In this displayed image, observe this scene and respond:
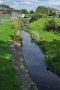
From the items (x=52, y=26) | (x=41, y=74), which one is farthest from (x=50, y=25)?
(x=41, y=74)

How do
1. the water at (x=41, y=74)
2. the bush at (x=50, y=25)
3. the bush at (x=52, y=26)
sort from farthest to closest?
the bush at (x=50, y=25)
the bush at (x=52, y=26)
the water at (x=41, y=74)

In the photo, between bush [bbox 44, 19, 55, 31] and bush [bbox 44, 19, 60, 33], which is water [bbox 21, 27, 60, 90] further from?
bush [bbox 44, 19, 55, 31]

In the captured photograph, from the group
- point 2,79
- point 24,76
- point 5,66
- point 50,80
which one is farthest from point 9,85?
point 50,80

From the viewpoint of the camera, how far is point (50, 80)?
249 inches

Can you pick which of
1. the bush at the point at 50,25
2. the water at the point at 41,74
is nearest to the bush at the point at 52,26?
the bush at the point at 50,25

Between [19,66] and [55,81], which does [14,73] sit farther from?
[55,81]

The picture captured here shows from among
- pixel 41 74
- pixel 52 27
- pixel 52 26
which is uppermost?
pixel 52 26

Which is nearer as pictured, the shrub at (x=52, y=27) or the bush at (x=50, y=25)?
the shrub at (x=52, y=27)

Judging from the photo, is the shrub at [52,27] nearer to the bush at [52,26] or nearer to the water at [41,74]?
the bush at [52,26]

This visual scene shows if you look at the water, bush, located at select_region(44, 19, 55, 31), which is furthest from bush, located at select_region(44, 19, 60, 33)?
the water

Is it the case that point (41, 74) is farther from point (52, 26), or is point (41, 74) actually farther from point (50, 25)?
point (50, 25)

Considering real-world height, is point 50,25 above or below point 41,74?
above

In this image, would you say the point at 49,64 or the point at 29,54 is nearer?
the point at 49,64

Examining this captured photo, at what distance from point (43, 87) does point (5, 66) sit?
6.67 feet
